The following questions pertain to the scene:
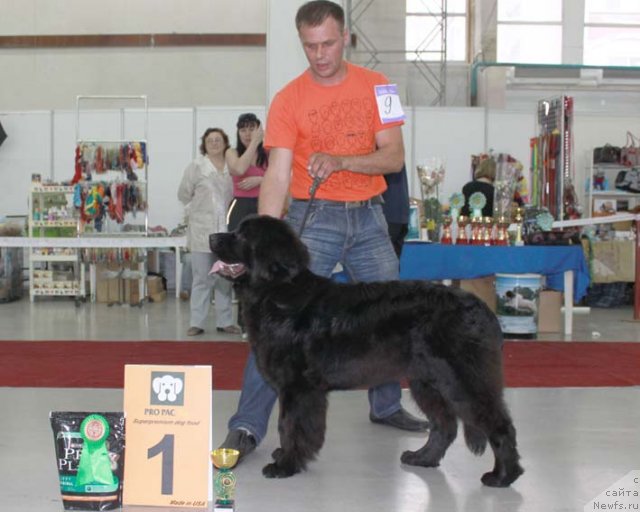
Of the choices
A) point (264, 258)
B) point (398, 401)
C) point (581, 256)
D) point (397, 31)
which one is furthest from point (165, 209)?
point (264, 258)

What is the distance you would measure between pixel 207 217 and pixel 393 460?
3978mm

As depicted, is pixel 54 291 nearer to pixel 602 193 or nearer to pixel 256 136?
pixel 256 136

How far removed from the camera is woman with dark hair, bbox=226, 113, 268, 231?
6610 millimetres

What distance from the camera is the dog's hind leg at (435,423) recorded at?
329cm

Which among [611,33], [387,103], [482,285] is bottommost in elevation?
[482,285]

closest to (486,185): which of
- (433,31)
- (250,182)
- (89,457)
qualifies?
(250,182)

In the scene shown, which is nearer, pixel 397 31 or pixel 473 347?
pixel 473 347

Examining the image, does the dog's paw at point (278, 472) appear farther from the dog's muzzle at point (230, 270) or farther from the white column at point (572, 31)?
the white column at point (572, 31)

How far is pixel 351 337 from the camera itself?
3.02m

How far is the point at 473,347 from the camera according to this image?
2984 millimetres

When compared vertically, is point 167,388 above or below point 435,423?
above

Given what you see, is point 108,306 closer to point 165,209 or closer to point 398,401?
point 165,209

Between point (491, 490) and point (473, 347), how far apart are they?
1.62 ft

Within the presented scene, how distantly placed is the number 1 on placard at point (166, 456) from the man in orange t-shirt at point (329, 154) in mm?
783
